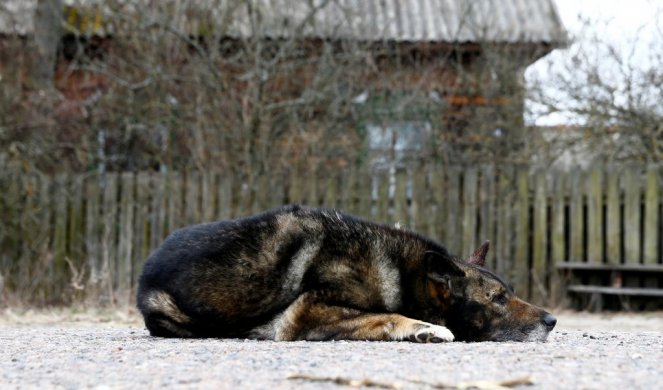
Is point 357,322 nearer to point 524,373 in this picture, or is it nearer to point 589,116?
point 524,373

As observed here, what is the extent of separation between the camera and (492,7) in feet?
71.6

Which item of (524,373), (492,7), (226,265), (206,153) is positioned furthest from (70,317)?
(492,7)

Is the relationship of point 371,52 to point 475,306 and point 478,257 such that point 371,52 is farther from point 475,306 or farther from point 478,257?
point 475,306

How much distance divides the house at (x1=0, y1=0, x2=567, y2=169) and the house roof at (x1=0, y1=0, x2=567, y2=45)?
34 millimetres

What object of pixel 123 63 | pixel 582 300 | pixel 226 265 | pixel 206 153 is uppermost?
pixel 123 63

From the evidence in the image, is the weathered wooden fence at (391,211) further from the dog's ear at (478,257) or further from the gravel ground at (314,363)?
the gravel ground at (314,363)

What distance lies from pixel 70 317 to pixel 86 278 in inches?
115

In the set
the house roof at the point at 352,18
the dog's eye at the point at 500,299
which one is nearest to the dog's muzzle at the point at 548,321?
the dog's eye at the point at 500,299

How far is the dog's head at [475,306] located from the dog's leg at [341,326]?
36 cm

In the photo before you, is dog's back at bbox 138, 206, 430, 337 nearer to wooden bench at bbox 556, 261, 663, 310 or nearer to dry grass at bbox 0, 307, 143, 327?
dry grass at bbox 0, 307, 143, 327

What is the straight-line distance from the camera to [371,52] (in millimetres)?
19938

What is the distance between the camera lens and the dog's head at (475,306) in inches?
285

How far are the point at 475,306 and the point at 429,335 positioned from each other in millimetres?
610

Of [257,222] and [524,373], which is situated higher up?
[257,222]
